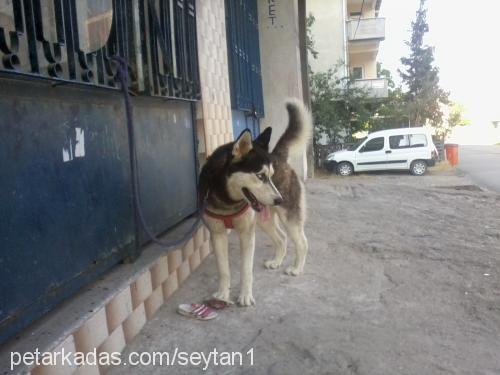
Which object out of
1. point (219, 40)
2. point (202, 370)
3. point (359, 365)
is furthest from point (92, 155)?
point (219, 40)

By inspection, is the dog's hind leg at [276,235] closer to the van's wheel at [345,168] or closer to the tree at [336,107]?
the van's wheel at [345,168]

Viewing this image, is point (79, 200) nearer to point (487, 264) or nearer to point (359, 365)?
point (359, 365)

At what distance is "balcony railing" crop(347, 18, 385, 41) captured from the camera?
2514 centimetres

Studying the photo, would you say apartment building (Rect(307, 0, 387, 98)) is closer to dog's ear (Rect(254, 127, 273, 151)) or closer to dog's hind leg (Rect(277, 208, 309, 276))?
dog's hind leg (Rect(277, 208, 309, 276))

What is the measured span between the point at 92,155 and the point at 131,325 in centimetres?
108

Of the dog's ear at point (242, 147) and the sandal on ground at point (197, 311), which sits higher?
the dog's ear at point (242, 147)

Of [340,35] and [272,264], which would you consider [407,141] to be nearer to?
[340,35]

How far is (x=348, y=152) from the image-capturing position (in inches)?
669

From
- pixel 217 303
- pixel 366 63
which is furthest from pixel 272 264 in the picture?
pixel 366 63

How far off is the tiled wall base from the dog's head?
0.80m

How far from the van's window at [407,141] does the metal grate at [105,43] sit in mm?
13860

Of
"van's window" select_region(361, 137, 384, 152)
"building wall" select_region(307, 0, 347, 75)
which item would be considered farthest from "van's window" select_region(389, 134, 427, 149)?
"building wall" select_region(307, 0, 347, 75)

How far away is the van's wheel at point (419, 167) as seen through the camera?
16453 millimetres

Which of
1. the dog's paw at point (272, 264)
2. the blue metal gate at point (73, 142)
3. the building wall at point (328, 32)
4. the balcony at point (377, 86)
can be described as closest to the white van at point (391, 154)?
the balcony at point (377, 86)
